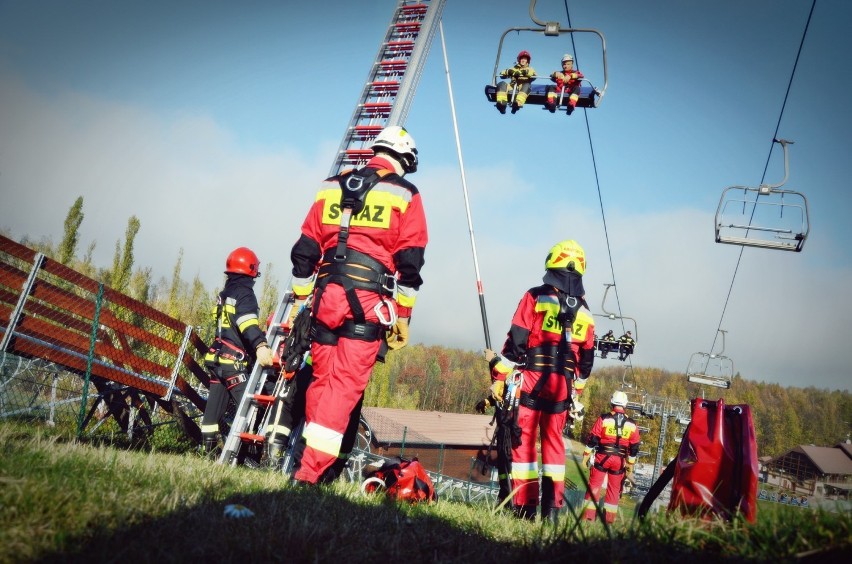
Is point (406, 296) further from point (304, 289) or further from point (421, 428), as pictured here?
point (421, 428)

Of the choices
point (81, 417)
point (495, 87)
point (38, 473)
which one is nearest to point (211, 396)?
point (81, 417)

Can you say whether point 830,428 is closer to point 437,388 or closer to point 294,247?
point 437,388

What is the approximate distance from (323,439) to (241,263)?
127 inches

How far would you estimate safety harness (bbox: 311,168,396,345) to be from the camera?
3668 millimetres

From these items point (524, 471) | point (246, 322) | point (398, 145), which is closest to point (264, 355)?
point (246, 322)

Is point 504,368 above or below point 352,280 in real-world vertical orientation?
below

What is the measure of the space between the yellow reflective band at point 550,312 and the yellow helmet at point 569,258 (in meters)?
0.36

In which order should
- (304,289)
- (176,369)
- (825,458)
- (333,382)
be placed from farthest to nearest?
(825,458) < (176,369) < (304,289) < (333,382)

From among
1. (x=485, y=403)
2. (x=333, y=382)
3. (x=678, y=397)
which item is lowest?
(x=333, y=382)

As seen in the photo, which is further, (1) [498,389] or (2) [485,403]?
(2) [485,403]

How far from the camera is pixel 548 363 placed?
5.10 meters

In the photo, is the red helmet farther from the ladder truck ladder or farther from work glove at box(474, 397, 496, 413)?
the ladder truck ladder

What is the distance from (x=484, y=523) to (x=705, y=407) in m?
1.31

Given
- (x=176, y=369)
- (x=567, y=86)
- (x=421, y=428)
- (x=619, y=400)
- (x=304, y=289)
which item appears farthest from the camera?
(x=421, y=428)
